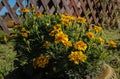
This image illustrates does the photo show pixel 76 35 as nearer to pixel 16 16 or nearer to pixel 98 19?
pixel 16 16

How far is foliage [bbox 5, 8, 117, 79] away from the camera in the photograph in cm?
360

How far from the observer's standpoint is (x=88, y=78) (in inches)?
147

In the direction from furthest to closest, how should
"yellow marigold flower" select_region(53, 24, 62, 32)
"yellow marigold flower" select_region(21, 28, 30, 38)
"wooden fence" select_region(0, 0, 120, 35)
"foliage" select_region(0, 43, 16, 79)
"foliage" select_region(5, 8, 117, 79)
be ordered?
"wooden fence" select_region(0, 0, 120, 35), "foliage" select_region(0, 43, 16, 79), "yellow marigold flower" select_region(21, 28, 30, 38), "yellow marigold flower" select_region(53, 24, 62, 32), "foliage" select_region(5, 8, 117, 79)

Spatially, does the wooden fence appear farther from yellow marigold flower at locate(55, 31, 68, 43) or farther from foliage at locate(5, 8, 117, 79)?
yellow marigold flower at locate(55, 31, 68, 43)

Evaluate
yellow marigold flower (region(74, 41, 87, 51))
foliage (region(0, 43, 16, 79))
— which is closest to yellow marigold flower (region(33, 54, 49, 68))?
yellow marigold flower (region(74, 41, 87, 51))

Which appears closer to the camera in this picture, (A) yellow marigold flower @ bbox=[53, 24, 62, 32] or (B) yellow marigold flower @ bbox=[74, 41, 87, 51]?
(B) yellow marigold flower @ bbox=[74, 41, 87, 51]

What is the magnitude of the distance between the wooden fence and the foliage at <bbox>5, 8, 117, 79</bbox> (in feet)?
7.11

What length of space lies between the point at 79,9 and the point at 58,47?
209 inches

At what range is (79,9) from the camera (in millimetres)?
8906

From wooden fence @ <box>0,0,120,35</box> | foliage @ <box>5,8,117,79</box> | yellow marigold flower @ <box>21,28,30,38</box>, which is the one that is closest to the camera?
foliage @ <box>5,8,117,79</box>

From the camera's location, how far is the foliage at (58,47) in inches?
142

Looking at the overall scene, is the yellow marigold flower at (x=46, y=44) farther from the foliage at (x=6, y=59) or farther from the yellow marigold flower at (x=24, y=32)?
the foliage at (x=6, y=59)

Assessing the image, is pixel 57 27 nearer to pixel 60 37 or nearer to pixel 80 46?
pixel 60 37

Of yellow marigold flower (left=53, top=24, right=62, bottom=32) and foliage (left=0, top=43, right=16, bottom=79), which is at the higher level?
yellow marigold flower (left=53, top=24, right=62, bottom=32)
